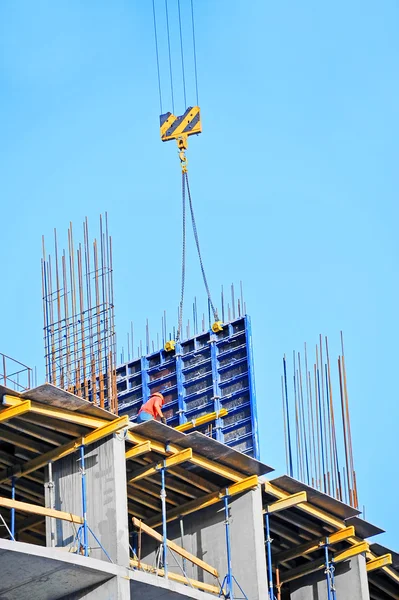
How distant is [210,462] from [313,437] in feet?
25.6

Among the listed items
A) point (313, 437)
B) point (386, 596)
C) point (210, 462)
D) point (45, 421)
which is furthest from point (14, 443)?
point (386, 596)

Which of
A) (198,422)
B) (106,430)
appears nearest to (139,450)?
(106,430)

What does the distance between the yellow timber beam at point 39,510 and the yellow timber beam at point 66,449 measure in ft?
3.46

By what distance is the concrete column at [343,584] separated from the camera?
37.2 meters

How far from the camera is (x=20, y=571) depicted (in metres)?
28.3

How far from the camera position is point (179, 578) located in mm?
31922

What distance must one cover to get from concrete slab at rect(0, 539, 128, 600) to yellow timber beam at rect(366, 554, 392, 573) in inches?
438

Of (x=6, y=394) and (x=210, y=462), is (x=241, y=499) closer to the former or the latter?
(x=210, y=462)

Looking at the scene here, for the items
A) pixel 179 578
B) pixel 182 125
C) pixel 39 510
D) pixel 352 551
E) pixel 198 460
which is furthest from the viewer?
pixel 182 125

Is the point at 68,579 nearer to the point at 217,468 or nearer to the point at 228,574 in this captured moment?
the point at 228,574

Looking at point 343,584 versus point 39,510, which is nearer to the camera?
point 39,510

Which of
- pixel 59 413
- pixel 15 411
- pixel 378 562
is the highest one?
pixel 378 562

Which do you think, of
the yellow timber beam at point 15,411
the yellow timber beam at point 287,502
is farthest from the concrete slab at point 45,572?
the yellow timber beam at point 287,502

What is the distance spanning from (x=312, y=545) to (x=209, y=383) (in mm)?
8005
